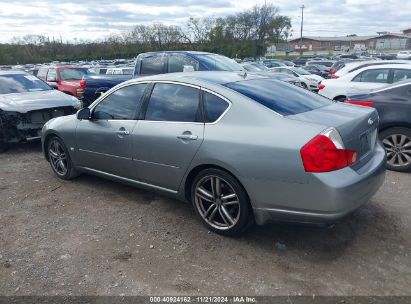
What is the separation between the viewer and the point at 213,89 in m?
3.69

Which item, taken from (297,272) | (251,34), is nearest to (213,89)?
(297,272)

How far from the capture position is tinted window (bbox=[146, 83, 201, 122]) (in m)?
3.79

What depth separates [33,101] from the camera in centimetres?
733

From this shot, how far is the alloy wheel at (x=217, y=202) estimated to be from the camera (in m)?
3.53

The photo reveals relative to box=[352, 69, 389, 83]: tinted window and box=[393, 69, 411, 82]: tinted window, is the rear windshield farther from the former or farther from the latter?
box=[352, 69, 389, 83]: tinted window

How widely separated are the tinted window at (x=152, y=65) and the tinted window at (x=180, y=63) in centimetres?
25

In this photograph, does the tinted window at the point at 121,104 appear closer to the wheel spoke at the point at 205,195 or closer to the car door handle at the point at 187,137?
the car door handle at the point at 187,137

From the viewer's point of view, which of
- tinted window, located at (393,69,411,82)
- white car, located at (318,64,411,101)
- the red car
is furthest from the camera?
the red car

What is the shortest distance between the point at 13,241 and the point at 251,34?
6658 centimetres

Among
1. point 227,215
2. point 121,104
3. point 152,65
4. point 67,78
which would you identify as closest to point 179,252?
point 227,215

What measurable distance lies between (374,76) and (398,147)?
12.8 feet

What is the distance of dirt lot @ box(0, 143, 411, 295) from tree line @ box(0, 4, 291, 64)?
55.1 metres

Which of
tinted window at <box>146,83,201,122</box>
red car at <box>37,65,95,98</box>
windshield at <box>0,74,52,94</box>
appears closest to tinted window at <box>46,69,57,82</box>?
red car at <box>37,65,95,98</box>

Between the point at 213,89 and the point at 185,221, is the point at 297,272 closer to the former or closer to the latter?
the point at 185,221
